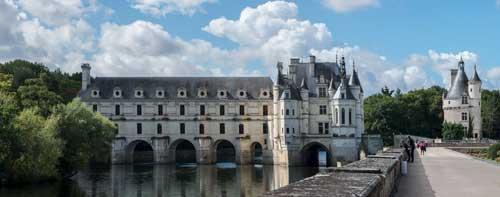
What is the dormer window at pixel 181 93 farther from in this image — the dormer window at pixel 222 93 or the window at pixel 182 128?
the dormer window at pixel 222 93

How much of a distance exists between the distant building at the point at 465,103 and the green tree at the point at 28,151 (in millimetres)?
44654

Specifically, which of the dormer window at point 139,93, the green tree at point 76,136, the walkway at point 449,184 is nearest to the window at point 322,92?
the dormer window at point 139,93

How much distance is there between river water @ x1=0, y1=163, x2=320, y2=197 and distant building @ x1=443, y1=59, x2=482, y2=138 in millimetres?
20457

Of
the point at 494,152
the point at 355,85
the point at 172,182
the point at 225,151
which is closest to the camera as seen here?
the point at 494,152

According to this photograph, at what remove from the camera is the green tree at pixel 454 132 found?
6531 cm

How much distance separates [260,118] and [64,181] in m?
28.4

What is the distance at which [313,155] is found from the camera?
65000 millimetres

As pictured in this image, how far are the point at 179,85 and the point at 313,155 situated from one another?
16.0 metres

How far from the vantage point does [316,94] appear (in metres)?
63.9

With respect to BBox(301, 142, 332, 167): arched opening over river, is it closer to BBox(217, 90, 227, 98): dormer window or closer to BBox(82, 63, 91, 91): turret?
BBox(217, 90, 227, 98): dormer window

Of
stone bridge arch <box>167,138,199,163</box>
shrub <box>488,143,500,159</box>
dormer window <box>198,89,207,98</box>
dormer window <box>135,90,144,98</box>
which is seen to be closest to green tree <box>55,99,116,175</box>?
dormer window <box>135,90,144,98</box>

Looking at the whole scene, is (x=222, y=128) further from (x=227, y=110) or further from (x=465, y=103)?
(x=465, y=103)

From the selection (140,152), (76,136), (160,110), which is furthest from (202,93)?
(76,136)

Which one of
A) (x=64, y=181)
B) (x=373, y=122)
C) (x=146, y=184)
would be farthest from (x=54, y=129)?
(x=373, y=122)
